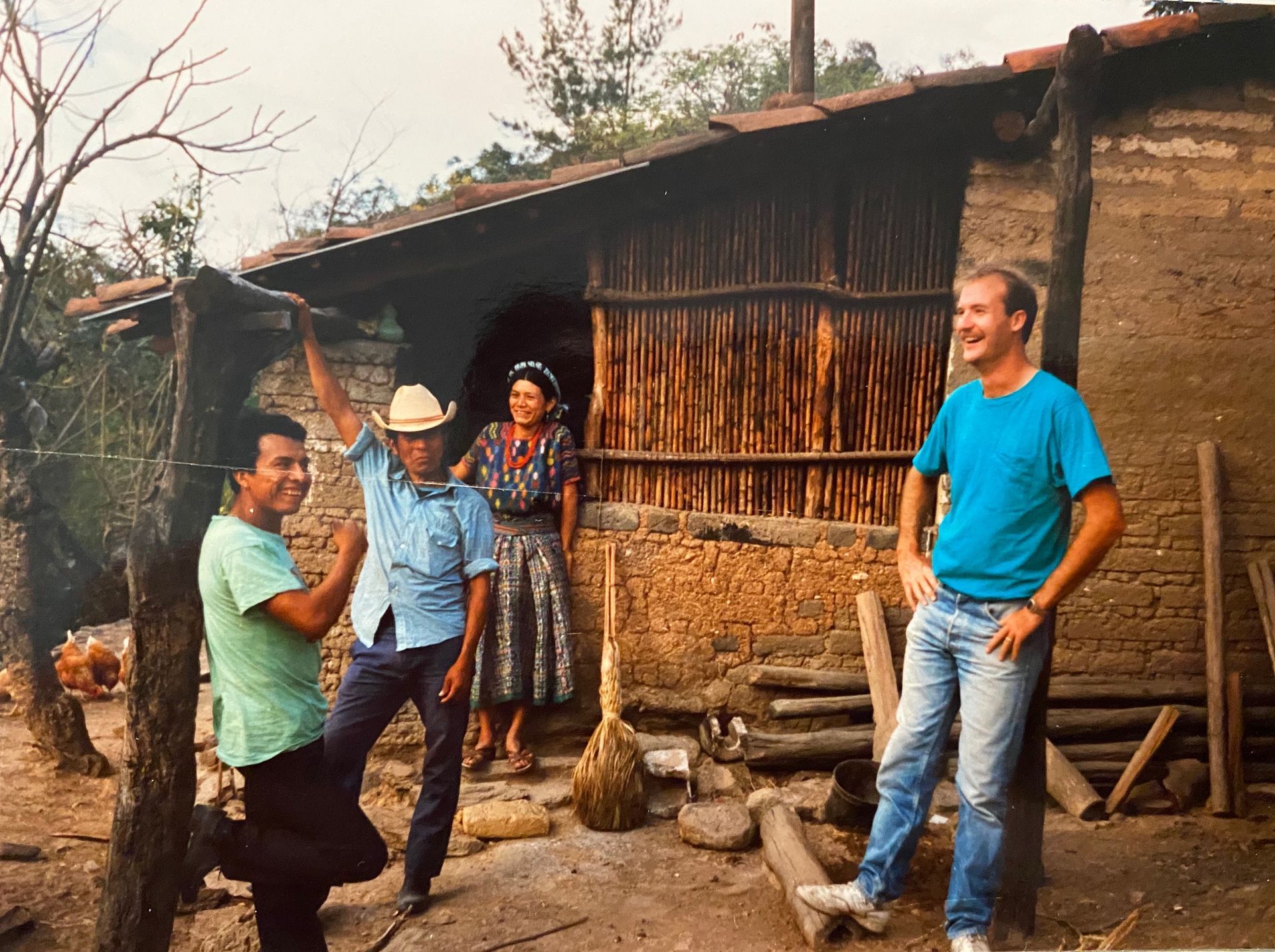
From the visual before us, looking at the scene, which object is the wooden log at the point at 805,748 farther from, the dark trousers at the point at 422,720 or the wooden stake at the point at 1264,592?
the wooden stake at the point at 1264,592

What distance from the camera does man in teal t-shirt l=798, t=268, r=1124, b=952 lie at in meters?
2.37

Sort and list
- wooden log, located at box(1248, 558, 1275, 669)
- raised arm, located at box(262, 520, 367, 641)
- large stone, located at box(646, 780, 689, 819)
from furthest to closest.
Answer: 1. wooden log, located at box(1248, 558, 1275, 669)
2. large stone, located at box(646, 780, 689, 819)
3. raised arm, located at box(262, 520, 367, 641)

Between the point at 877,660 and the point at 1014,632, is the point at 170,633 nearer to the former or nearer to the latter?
the point at 877,660

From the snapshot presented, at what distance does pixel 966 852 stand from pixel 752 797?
61 cm

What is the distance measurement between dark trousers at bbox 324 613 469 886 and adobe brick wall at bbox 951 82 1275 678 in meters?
2.01

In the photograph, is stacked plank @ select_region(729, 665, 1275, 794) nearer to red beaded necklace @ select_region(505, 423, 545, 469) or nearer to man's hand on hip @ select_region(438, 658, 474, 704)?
man's hand on hip @ select_region(438, 658, 474, 704)

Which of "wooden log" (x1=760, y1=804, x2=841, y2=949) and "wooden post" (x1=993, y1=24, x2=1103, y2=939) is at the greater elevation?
"wooden post" (x1=993, y1=24, x2=1103, y2=939)

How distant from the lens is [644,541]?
2721 millimetres

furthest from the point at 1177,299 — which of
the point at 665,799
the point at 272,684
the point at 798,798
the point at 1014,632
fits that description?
the point at 272,684

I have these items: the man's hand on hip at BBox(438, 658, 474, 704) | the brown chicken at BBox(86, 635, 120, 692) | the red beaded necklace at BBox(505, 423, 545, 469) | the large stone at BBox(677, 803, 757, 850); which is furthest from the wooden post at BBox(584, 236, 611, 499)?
the brown chicken at BBox(86, 635, 120, 692)

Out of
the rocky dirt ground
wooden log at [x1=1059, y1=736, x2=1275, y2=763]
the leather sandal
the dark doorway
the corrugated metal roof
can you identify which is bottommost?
the rocky dirt ground

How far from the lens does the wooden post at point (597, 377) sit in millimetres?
2627

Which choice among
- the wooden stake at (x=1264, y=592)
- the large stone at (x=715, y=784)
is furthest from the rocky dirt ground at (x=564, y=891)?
the wooden stake at (x=1264, y=592)

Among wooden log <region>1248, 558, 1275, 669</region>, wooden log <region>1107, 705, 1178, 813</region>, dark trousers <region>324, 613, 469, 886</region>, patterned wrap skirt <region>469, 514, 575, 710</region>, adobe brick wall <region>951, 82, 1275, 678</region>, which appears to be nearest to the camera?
dark trousers <region>324, 613, 469, 886</region>
